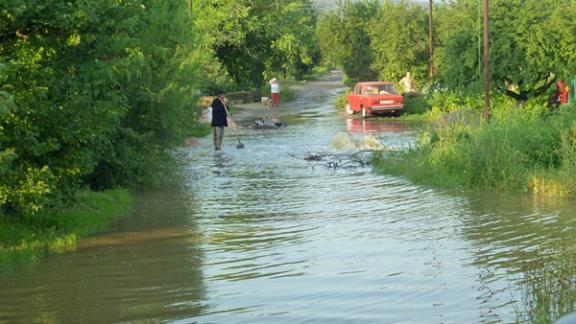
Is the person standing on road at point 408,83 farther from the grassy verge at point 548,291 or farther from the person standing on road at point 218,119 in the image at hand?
the grassy verge at point 548,291

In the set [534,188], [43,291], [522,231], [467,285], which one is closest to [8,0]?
[43,291]

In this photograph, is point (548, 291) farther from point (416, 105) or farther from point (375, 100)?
point (416, 105)

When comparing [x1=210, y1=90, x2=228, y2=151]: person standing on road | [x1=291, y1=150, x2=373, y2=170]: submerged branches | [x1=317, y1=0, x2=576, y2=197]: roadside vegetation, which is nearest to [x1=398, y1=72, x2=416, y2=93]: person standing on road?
[x1=317, y1=0, x2=576, y2=197]: roadside vegetation

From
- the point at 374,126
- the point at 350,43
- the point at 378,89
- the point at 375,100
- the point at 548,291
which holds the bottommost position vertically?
the point at 374,126

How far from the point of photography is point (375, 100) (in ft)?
144

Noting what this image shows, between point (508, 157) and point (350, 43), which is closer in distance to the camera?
point (508, 157)

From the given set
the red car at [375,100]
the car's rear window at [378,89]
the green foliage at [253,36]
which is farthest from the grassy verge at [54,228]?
the green foliage at [253,36]

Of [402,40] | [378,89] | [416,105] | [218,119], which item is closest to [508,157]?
[218,119]

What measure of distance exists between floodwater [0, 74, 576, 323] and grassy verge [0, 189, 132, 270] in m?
0.29

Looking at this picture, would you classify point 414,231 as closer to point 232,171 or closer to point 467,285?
point 467,285

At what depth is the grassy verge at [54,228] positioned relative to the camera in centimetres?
1329

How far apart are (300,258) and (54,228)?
149 inches

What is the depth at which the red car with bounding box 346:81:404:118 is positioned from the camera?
44.0 m

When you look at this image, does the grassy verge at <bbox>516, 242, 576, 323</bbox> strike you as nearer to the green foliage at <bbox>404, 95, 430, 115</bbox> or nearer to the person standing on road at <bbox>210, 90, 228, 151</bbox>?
the person standing on road at <bbox>210, 90, 228, 151</bbox>
